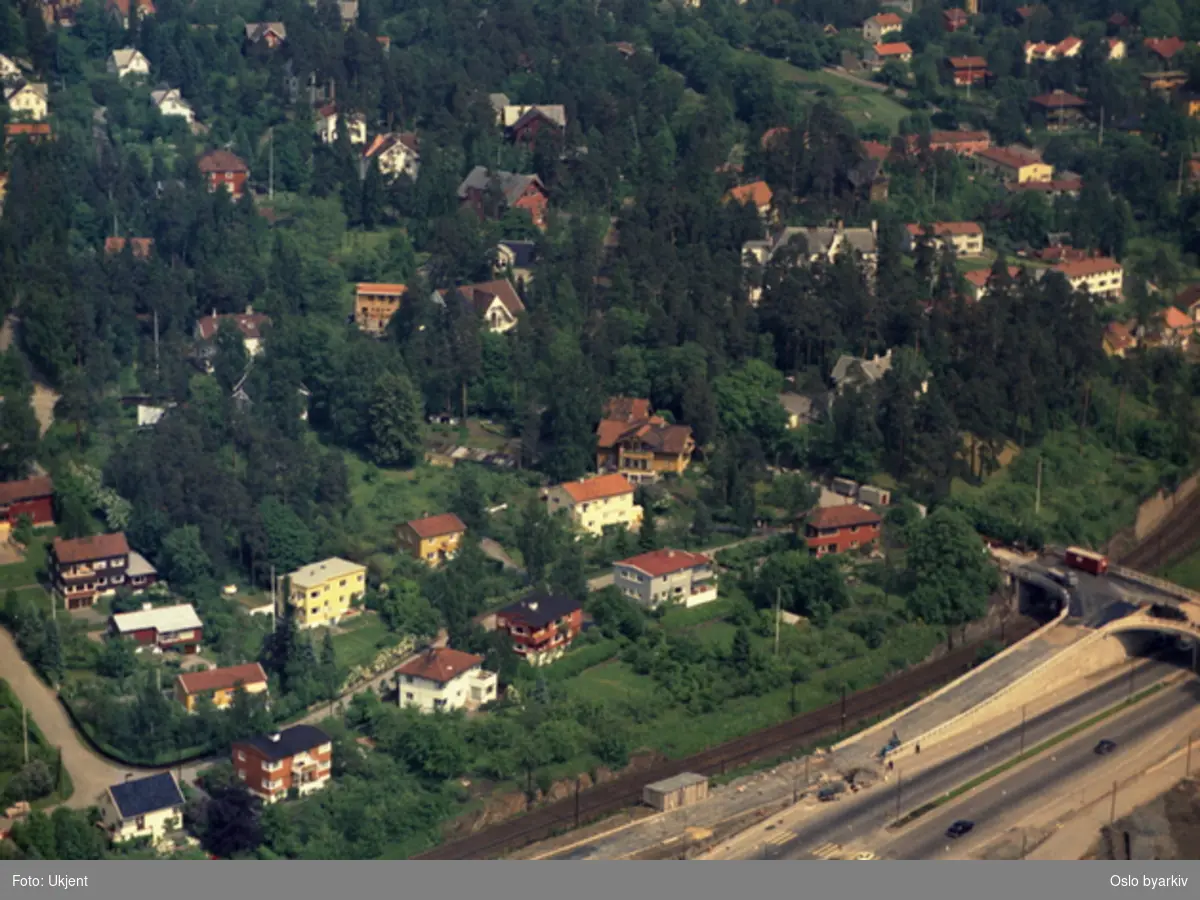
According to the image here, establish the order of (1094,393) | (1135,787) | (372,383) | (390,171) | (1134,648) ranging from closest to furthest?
1. (1135,787)
2. (1134,648)
3. (372,383)
4. (1094,393)
5. (390,171)

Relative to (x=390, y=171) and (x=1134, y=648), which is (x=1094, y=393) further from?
(x=390, y=171)

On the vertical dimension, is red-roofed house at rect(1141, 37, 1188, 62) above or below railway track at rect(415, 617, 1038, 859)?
above

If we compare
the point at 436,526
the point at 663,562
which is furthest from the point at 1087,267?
the point at 436,526

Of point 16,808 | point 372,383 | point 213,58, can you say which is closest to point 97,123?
point 213,58

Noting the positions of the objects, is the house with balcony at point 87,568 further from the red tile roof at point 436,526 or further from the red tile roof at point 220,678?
the red tile roof at point 436,526

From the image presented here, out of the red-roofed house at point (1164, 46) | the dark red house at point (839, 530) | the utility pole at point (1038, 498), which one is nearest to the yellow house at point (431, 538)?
the dark red house at point (839, 530)

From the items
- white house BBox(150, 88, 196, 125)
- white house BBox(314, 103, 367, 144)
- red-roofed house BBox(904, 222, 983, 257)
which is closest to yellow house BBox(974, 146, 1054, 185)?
red-roofed house BBox(904, 222, 983, 257)

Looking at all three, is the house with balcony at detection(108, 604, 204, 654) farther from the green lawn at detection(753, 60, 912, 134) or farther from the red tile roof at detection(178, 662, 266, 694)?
the green lawn at detection(753, 60, 912, 134)
